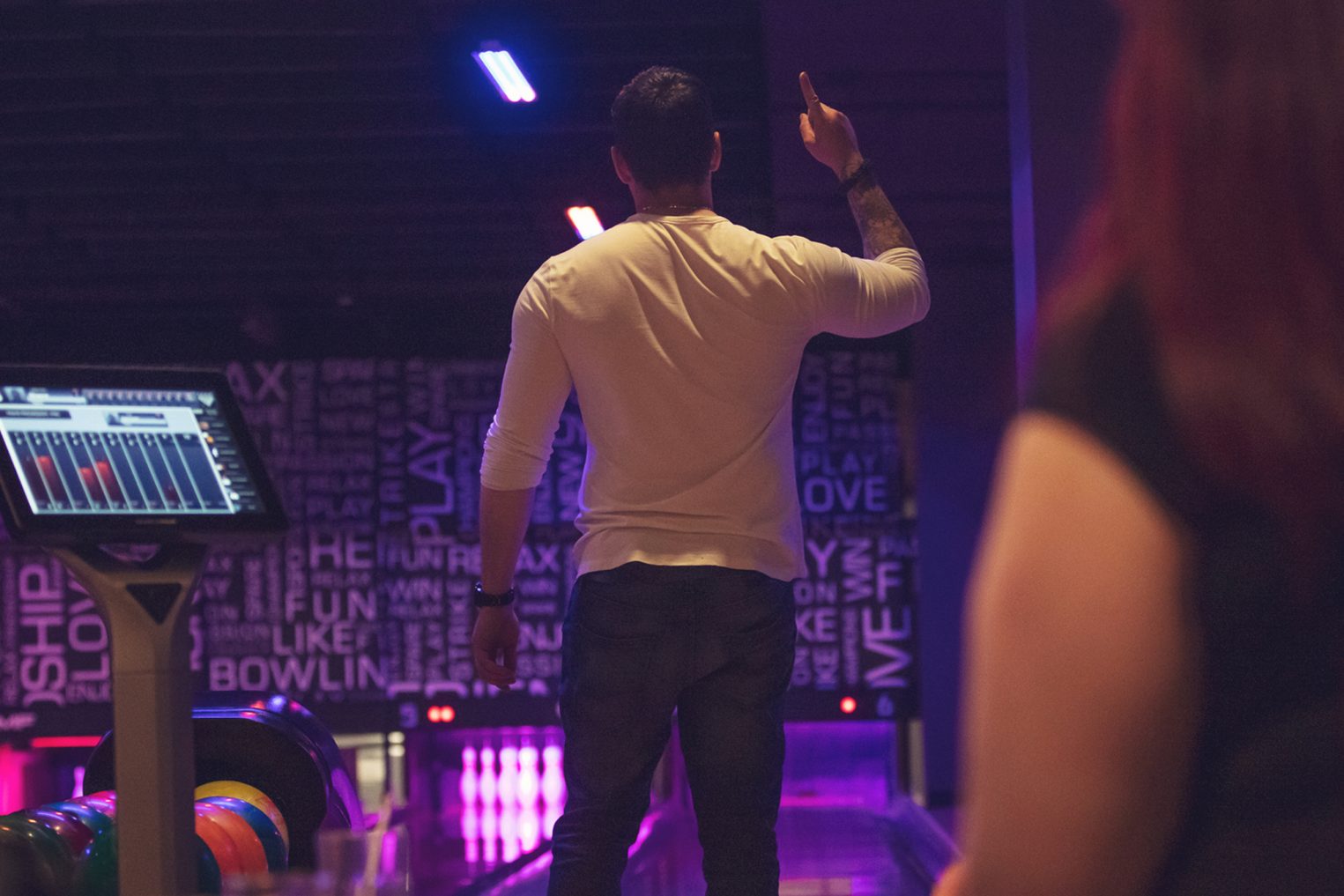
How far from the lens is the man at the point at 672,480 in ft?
5.77

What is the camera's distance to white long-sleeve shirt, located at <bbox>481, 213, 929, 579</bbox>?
1.81 meters

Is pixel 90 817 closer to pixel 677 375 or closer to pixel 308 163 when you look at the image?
pixel 677 375

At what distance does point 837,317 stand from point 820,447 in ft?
15.4

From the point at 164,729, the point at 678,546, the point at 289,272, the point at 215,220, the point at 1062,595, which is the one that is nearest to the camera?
the point at 1062,595

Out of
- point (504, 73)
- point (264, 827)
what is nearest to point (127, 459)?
point (264, 827)

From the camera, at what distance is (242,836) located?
2354mm

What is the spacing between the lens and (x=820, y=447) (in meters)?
6.55

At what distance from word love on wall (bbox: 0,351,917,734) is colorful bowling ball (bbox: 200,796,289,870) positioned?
398cm

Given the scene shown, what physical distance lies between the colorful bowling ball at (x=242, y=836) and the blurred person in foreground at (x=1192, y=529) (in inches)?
75.1

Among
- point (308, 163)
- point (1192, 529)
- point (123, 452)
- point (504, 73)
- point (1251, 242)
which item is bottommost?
point (1192, 529)

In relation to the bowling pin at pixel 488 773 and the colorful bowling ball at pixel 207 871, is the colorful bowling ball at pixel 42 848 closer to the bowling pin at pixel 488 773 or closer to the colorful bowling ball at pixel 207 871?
the colorful bowling ball at pixel 207 871

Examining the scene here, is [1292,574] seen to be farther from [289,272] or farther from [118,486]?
[289,272]

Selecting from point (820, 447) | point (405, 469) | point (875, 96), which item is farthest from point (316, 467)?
point (875, 96)

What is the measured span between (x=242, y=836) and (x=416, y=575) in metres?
4.26
